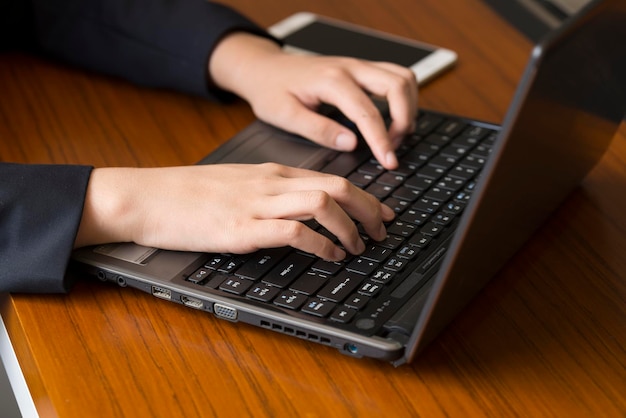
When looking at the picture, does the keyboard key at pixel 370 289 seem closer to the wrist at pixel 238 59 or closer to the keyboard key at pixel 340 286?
the keyboard key at pixel 340 286

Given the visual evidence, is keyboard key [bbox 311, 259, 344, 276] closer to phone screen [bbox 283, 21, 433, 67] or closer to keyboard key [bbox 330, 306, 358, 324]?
keyboard key [bbox 330, 306, 358, 324]

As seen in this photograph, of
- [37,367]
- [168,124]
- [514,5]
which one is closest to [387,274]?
[37,367]

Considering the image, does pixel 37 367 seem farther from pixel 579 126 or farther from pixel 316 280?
pixel 579 126

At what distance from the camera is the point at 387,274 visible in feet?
2.67

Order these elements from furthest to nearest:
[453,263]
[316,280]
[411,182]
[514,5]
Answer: [514,5] → [411,182] → [316,280] → [453,263]

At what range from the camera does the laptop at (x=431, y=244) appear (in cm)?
66

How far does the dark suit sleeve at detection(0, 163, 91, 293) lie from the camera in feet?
2.67

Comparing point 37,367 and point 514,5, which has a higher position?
point 514,5

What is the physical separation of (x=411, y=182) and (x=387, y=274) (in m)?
0.18

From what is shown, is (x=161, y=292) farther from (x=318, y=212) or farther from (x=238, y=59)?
(x=238, y=59)

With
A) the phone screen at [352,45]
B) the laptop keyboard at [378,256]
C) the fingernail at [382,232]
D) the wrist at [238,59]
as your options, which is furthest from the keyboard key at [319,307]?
the phone screen at [352,45]

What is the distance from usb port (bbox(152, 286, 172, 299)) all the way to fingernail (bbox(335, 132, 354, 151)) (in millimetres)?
297

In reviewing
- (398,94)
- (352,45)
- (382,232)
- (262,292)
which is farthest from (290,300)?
(352,45)

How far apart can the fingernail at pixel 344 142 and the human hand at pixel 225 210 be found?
0.45 feet
